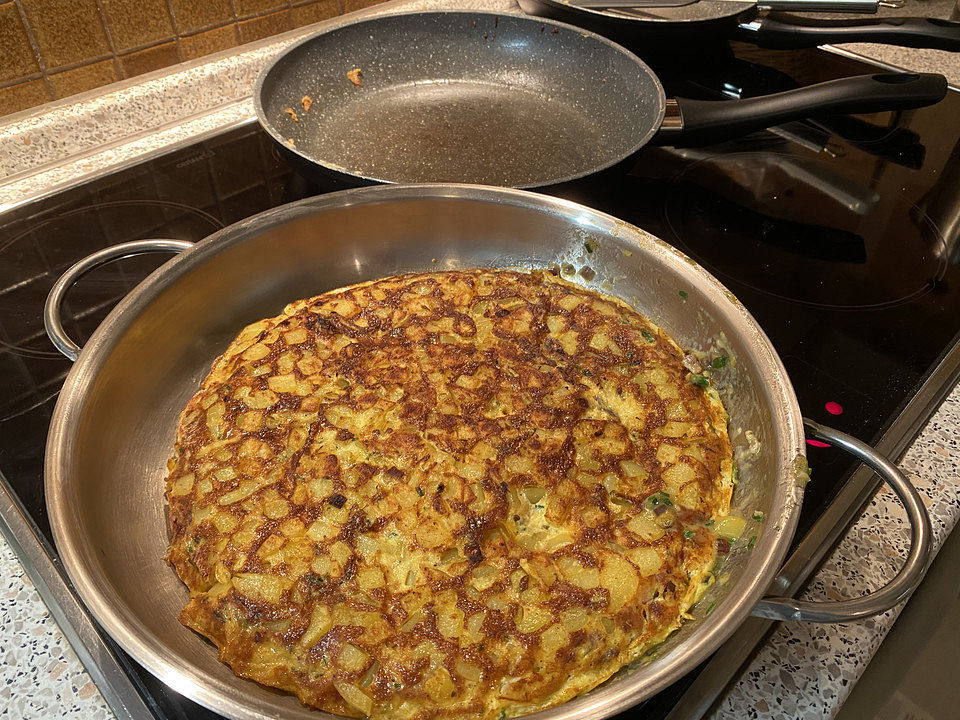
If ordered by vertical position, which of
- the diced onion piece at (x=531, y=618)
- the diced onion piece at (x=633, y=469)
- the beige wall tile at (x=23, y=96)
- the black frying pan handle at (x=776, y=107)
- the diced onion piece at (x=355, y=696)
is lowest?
the diced onion piece at (x=531, y=618)

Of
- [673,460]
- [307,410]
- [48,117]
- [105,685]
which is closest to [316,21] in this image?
[48,117]

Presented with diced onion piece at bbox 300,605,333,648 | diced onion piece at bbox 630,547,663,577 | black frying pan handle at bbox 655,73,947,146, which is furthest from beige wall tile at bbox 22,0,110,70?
diced onion piece at bbox 630,547,663,577

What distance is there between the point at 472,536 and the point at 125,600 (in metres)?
0.44

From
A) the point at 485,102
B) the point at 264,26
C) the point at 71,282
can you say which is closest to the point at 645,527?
the point at 71,282

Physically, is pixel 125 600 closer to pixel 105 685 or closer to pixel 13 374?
pixel 105 685

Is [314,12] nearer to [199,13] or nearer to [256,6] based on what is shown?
[256,6]

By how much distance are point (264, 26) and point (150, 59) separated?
0.36m

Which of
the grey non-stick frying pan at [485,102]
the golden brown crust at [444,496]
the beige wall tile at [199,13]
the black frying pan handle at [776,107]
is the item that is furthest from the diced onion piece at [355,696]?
the beige wall tile at [199,13]

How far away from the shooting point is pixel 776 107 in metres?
1.55

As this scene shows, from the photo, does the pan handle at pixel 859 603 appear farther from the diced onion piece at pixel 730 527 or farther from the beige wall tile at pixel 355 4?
the beige wall tile at pixel 355 4

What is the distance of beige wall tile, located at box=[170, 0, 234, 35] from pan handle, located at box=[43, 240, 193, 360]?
0.95 meters

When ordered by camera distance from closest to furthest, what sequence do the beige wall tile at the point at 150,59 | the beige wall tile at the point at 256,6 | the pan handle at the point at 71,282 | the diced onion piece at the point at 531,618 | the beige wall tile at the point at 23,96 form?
the diced onion piece at the point at 531,618, the pan handle at the point at 71,282, the beige wall tile at the point at 23,96, the beige wall tile at the point at 150,59, the beige wall tile at the point at 256,6

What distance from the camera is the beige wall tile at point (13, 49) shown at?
148cm

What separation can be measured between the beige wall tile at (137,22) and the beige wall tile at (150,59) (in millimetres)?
22
